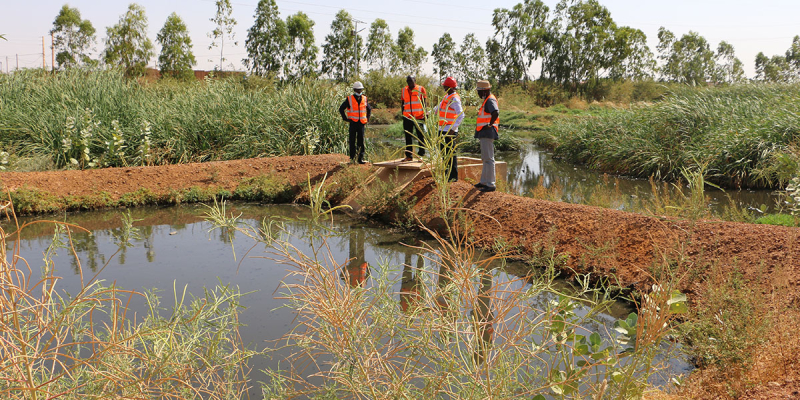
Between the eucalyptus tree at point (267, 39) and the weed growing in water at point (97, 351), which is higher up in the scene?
the eucalyptus tree at point (267, 39)

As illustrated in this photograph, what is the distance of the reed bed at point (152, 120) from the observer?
1223cm

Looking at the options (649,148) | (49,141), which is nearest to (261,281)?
(49,141)

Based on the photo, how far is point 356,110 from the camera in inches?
436

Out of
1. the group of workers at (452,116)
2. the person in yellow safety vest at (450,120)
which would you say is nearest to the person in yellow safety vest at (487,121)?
the group of workers at (452,116)

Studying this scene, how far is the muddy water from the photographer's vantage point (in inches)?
211

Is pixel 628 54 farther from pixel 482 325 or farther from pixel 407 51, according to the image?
pixel 482 325

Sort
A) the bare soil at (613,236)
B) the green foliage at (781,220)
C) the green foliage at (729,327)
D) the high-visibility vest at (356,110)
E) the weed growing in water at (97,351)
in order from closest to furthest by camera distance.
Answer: the weed growing in water at (97,351) < the green foliage at (729,327) < the bare soil at (613,236) < the green foliage at (781,220) < the high-visibility vest at (356,110)

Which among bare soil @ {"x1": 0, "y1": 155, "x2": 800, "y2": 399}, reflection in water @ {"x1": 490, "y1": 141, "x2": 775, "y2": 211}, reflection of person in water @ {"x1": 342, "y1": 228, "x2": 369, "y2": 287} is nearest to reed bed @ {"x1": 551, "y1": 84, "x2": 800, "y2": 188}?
reflection in water @ {"x1": 490, "y1": 141, "x2": 775, "y2": 211}

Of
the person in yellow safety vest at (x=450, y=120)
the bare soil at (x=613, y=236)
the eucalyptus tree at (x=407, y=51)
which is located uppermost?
the eucalyptus tree at (x=407, y=51)

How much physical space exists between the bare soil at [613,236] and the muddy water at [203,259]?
2.01ft

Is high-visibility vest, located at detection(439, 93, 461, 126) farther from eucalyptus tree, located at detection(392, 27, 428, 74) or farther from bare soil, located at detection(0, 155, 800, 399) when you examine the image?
eucalyptus tree, located at detection(392, 27, 428, 74)

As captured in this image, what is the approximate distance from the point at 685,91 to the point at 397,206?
1177 centimetres

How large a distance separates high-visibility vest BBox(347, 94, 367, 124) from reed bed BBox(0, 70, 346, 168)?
105 inches

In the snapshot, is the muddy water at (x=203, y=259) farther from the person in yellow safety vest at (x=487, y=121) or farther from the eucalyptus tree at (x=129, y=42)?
the eucalyptus tree at (x=129, y=42)
